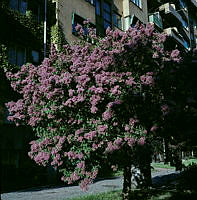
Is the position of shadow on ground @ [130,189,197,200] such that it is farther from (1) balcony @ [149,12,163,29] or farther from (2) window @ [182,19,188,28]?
(2) window @ [182,19,188,28]

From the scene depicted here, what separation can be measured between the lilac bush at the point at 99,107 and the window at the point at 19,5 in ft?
28.3

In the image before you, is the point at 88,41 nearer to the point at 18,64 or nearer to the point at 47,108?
the point at 47,108

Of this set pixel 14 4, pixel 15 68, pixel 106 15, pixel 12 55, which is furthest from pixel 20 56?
pixel 106 15

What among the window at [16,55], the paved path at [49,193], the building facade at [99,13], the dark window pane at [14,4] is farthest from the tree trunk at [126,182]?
the dark window pane at [14,4]

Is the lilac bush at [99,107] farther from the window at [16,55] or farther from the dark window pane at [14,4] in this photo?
the dark window pane at [14,4]

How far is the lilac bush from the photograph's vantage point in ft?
24.5

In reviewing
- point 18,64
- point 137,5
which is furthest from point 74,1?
point 137,5

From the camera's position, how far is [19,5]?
53.1 feet

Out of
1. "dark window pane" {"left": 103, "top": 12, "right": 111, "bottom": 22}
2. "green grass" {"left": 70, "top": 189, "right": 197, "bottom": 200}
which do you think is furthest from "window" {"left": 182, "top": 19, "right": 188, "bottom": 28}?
"green grass" {"left": 70, "top": 189, "right": 197, "bottom": 200}

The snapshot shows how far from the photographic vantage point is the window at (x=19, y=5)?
15823 millimetres

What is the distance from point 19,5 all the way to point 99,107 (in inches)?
432

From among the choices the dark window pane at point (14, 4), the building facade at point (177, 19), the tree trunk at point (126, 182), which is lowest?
the tree trunk at point (126, 182)

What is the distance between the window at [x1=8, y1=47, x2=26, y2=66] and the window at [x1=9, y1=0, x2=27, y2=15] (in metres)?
2.25

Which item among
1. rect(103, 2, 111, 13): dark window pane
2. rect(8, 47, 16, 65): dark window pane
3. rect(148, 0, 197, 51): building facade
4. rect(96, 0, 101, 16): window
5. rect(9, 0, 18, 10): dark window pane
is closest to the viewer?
rect(8, 47, 16, 65): dark window pane
